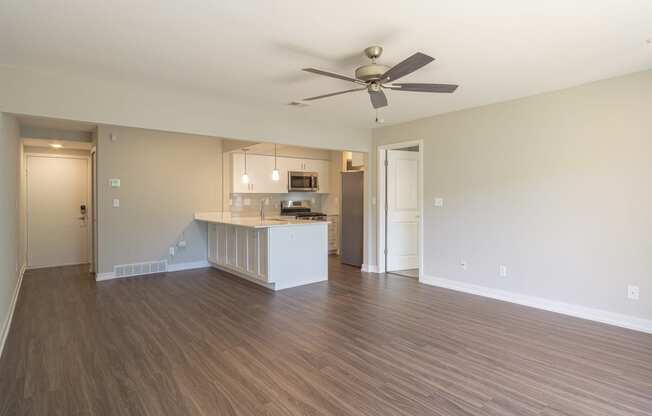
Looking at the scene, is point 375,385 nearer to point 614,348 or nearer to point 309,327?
point 309,327

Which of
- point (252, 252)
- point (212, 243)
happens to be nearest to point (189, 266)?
point (212, 243)

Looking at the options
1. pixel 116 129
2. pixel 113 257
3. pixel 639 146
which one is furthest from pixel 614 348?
pixel 116 129

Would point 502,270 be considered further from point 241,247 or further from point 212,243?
point 212,243

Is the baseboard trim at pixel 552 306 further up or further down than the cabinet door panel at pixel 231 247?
further down

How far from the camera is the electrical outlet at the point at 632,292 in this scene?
3.49m

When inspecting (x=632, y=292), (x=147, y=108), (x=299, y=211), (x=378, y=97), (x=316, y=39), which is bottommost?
(x=632, y=292)

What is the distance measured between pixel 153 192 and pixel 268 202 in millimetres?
2411

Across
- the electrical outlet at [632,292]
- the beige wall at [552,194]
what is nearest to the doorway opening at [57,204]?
the beige wall at [552,194]

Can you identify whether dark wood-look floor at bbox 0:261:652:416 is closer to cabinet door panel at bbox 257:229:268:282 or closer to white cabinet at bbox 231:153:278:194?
cabinet door panel at bbox 257:229:268:282

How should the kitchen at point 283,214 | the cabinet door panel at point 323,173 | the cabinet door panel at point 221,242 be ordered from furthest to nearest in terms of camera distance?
the cabinet door panel at point 323,173
the cabinet door panel at point 221,242
the kitchen at point 283,214

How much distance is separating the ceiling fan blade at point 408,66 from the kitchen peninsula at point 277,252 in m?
2.67

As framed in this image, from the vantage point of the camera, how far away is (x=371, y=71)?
2.87m

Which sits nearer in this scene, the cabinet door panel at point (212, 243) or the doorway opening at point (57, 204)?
the cabinet door panel at point (212, 243)

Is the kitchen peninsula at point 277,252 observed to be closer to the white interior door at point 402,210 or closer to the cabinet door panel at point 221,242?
the cabinet door panel at point 221,242
